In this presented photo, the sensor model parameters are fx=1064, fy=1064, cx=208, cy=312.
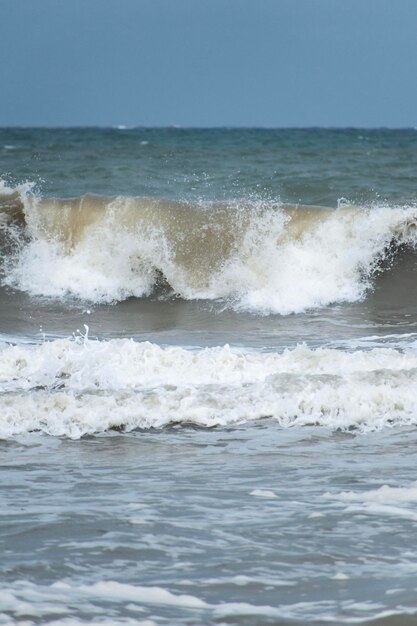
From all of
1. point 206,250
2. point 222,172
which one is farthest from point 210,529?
point 222,172

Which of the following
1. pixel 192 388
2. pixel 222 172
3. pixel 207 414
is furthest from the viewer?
pixel 222 172

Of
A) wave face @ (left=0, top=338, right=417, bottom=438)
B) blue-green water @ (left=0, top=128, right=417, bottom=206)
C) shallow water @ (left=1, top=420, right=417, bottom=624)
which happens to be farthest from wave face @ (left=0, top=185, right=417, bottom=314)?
shallow water @ (left=1, top=420, right=417, bottom=624)

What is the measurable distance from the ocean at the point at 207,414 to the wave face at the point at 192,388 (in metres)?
0.02

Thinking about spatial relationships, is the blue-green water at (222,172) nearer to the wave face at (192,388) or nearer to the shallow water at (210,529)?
the wave face at (192,388)

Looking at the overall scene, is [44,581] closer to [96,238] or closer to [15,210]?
[96,238]

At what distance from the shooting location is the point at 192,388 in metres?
7.04

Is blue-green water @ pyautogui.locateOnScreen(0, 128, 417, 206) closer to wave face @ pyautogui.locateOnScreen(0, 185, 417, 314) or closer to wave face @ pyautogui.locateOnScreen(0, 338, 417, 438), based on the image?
wave face @ pyautogui.locateOnScreen(0, 185, 417, 314)

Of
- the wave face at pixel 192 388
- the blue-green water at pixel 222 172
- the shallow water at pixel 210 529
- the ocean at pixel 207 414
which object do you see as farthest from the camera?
the blue-green water at pixel 222 172

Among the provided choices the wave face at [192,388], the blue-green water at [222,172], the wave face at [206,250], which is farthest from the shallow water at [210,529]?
the blue-green water at [222,172]

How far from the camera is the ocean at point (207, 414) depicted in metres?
3.79

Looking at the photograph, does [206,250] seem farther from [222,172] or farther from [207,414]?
[222,172]

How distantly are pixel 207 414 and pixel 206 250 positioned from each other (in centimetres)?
705

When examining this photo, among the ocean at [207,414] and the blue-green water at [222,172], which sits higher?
the blue-green water at [222,172]

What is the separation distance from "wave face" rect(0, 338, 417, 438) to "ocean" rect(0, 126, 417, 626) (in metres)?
0.02
